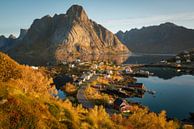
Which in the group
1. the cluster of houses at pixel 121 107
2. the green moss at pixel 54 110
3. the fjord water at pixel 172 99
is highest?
the green moss at pixel 54 110

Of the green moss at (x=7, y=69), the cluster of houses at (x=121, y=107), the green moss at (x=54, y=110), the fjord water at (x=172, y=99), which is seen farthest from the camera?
the fjord water at (x=172, y=99)

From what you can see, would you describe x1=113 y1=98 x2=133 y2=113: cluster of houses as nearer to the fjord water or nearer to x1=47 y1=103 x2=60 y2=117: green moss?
the fjord water

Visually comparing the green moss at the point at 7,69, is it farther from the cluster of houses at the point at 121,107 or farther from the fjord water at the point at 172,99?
the fjord water at the point at 172,99

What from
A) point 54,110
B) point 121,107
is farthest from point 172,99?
point 54,110

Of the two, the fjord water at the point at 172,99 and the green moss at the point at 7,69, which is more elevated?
the green moss at the point at 7,69

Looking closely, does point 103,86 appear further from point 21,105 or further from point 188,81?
point 21,105

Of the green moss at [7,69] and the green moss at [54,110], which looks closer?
the green moss at [54,110]

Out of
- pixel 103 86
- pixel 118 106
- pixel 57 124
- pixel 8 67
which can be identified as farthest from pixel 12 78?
pixel 103 86

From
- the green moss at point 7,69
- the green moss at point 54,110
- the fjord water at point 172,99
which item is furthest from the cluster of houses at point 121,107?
the green moss at point 54,110

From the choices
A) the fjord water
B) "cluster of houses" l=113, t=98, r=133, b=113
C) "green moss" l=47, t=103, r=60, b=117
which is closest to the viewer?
"green moss" l=47, t=103, r=60, b=117

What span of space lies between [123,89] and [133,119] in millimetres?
66424

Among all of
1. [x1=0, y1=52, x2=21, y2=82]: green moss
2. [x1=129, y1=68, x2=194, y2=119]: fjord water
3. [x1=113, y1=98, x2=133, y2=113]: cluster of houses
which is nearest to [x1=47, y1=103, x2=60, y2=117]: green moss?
[x1=0, y1=52, x2=21, y2=82]: green moss

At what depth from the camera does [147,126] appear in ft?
135

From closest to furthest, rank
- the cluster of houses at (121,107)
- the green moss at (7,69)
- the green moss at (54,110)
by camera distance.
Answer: the green moss at (54,110) < the green moss at (7,69) < the cluster of houses at (121,107)
